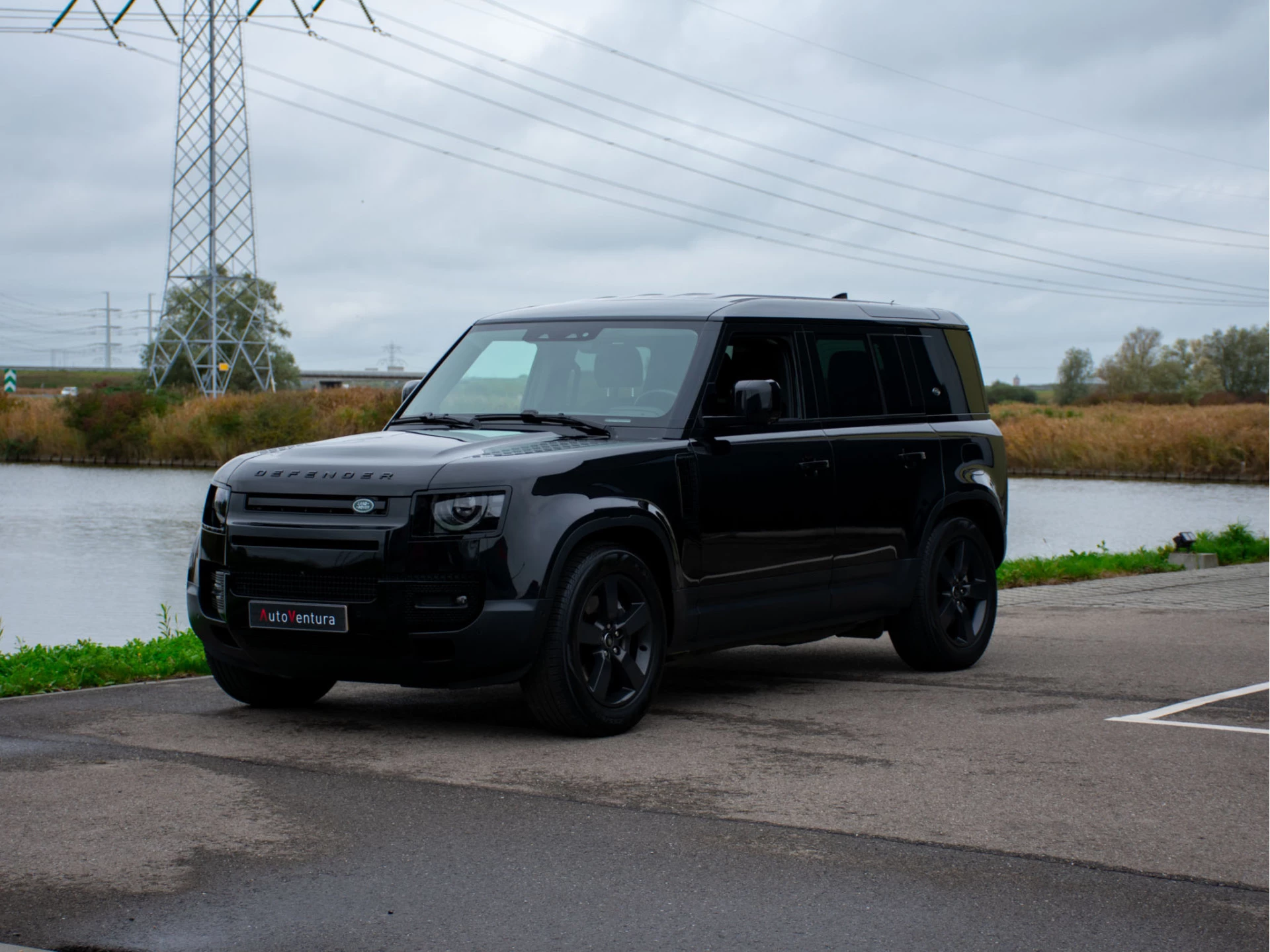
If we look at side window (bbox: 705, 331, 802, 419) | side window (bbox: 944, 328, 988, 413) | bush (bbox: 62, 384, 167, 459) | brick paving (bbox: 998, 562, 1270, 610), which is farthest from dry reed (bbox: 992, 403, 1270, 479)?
side window (bbox: 705, 331, 802, 419)

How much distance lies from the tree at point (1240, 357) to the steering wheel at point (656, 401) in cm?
10866

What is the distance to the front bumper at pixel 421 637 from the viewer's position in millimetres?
6664

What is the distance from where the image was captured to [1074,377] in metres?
117

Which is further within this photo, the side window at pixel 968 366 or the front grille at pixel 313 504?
the side window at pixel 968 366

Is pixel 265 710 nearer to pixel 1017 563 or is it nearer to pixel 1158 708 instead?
pixel 1158 708

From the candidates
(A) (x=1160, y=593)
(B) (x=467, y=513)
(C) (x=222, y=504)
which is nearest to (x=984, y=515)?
(B) (x=467, y=513)

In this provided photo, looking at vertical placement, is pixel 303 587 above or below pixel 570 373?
below

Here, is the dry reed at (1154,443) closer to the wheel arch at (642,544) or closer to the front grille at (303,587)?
the wheel arch at (642,544)

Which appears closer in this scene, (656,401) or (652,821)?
(652,821)

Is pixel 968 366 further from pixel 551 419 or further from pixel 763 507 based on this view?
pixel 551 419

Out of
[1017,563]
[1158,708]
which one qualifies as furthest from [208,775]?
[1017,563]

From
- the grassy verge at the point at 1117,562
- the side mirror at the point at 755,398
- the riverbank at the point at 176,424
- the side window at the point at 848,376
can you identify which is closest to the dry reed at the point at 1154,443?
the riverbank at the point at 176,424

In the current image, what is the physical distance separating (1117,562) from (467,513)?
1239 cm

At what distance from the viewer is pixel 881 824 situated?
558 cm
